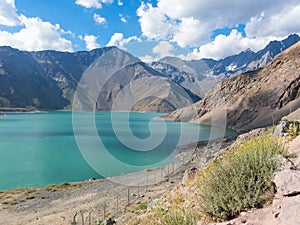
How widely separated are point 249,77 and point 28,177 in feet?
436

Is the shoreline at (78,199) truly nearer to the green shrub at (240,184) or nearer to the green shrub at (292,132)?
the green shrub at (292,132)

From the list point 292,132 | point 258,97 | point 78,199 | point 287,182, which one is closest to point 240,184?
point 287,182

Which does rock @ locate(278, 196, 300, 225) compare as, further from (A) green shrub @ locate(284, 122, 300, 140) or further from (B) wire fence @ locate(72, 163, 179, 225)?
(B) wire fence @ locate(72, 163, 179, 225)

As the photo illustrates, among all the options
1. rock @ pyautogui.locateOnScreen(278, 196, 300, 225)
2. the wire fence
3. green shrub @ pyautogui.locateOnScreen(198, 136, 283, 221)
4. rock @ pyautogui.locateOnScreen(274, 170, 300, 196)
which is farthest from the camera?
the wire fence

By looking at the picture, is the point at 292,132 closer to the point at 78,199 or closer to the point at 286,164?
the point at 286,164

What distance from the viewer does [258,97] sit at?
13075cm

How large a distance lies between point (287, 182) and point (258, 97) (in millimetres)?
135868

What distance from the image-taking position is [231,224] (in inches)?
165

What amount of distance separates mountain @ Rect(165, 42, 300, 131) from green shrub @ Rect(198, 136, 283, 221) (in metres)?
111

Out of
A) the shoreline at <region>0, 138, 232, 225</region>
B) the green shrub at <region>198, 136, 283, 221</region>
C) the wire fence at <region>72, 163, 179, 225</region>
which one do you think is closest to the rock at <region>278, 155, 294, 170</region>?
the green shrub at <region>198, 136, 283, 221</region>

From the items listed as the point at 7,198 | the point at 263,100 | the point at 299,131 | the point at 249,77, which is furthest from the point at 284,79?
the point at 299,131

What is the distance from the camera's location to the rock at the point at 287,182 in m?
4.23

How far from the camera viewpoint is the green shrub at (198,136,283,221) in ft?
15.3

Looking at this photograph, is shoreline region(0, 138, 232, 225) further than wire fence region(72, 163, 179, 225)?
Yes
